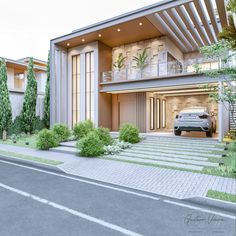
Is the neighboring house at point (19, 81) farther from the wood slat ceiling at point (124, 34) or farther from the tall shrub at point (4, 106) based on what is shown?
the wood slat ceiling at point (124, 34)

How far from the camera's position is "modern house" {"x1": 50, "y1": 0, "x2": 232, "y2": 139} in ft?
43.5

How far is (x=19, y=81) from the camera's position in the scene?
27422 millimetres

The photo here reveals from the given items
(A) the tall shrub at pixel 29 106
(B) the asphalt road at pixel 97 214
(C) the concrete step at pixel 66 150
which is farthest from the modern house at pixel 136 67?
(B) the asphalt road at pixel 97 214

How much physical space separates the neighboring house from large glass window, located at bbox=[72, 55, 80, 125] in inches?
138

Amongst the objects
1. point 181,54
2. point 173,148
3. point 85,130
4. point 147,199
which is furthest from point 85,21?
point 147,199

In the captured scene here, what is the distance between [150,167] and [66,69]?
13.9 metres

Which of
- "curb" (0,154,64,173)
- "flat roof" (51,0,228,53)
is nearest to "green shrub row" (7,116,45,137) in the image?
"flat roof" (51,0,228,53)

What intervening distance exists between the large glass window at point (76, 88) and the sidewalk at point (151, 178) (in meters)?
10.3

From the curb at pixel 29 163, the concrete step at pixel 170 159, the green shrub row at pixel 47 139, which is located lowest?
→ the curb at pixel 29 163

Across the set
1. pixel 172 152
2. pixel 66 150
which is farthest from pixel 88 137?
pixel 172 152

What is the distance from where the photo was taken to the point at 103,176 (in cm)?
675

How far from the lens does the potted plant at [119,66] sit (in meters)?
16.0

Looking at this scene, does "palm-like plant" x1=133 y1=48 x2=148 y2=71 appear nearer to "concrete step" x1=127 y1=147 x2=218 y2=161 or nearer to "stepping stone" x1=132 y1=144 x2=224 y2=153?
"stepping stone" x1=132 y1=144 x2=224 y2=153

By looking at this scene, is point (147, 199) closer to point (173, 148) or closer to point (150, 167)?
point (150, 167)
